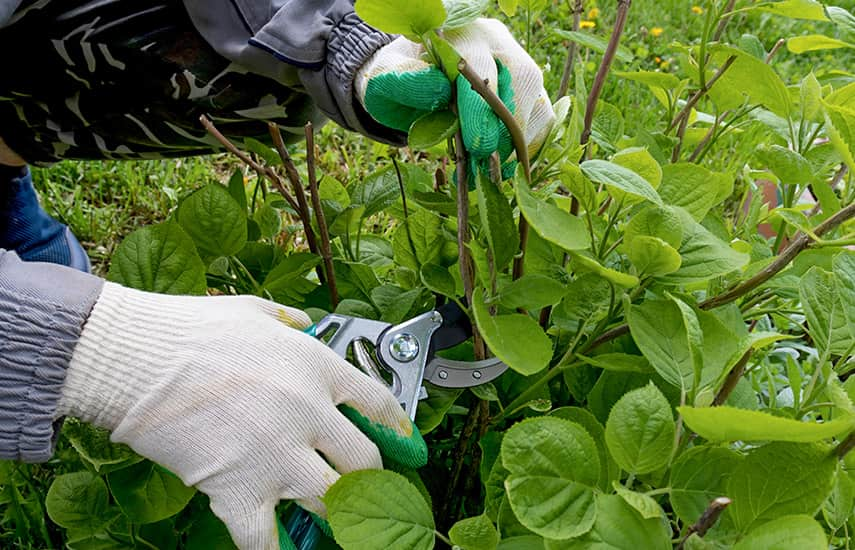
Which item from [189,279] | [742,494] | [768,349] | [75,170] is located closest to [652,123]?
[768,349]

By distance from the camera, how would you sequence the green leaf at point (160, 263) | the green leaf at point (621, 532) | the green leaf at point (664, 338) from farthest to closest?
the green leaf at point (160, 263) < the green leaf at point (664, 338) < the green leaf at point (621, 532)

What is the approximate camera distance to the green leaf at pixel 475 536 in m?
0.67

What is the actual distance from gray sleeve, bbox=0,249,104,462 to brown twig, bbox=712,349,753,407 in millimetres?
613

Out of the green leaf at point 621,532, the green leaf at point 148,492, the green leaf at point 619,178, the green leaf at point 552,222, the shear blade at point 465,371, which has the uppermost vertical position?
the green leaf at point 619,178

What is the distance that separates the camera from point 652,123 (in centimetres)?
241

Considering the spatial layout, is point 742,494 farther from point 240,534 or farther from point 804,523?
point 240,534

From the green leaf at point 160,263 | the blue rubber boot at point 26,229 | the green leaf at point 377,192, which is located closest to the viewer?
the green leaf at point 160,263

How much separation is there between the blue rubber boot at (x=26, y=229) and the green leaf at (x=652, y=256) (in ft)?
4.74

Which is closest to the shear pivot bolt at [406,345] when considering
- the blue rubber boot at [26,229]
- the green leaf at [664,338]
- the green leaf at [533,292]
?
the green leaf at [533,292]

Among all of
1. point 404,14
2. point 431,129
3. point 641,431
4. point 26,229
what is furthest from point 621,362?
point 26,229

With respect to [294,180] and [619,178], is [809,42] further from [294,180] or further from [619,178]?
[294,180]

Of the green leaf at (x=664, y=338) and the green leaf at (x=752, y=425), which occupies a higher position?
the green leaf at (x=752, y=425)

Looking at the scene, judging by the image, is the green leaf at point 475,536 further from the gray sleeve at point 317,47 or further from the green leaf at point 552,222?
the gray sleeve at point 317,47

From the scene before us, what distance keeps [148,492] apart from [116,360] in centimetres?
16
